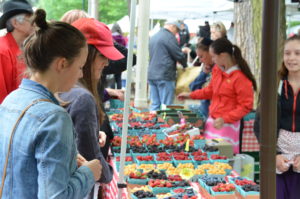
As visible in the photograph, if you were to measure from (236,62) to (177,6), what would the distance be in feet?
23.6

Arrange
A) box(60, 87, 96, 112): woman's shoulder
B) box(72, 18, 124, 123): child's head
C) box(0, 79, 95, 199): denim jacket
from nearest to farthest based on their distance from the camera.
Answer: box(0, 79, 95, 199): denim jacket < box(60, 87, 96, 112): woman's shoulder < box(72, 18, 124, 123): child's head

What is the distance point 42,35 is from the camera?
1.59m

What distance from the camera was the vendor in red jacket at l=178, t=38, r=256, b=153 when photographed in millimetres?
4789

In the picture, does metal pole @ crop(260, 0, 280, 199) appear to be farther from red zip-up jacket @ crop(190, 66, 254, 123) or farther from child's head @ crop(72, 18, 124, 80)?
red zip-up jacket @ crop(190, 66, 254, 123)

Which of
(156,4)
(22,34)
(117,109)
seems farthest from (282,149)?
(156,4)

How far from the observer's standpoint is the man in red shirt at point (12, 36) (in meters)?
3.05

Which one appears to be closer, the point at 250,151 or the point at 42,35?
the point at 42,35

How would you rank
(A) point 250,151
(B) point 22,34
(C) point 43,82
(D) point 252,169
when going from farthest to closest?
(A) point 250,151
(D) point 252,169
(B) point 22,34
(C) point 43,82

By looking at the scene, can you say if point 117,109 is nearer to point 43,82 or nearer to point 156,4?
point 43,82

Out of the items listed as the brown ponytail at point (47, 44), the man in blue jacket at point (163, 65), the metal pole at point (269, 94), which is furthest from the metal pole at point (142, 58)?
the man in blue jacket at point (163, 65)

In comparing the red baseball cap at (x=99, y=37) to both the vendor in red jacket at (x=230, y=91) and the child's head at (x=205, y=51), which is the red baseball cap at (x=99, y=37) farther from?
the child's head at (x=205, y=51)

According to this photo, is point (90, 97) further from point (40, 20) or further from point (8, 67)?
point (8, 67)

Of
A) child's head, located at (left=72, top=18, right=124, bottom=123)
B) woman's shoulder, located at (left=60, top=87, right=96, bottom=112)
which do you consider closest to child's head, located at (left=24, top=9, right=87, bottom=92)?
woman's shoulder, located at (left=60, top=87, right=96, bottom=112)

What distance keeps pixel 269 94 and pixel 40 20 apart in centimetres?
90
